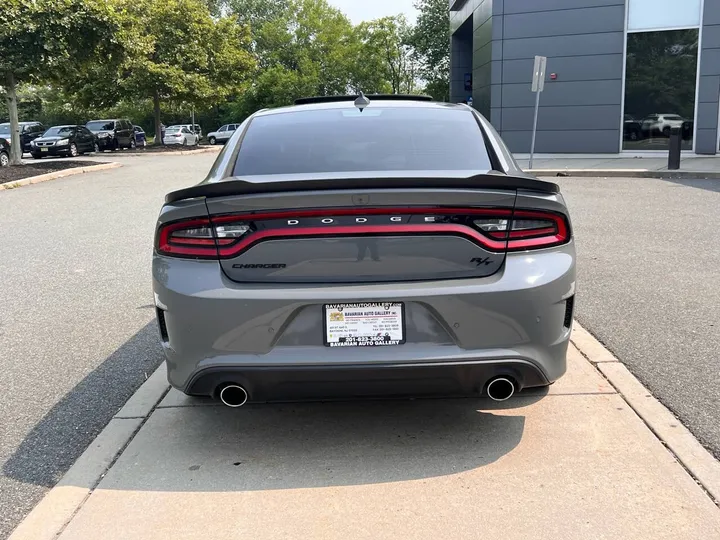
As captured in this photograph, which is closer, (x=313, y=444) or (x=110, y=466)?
(x=110, y=466)

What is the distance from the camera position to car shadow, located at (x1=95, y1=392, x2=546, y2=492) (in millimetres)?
3213

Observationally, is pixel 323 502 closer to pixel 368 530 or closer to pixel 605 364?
pixel 368 530

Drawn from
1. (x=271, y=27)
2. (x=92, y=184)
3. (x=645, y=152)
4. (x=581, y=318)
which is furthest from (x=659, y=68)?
(x=271, y=27)

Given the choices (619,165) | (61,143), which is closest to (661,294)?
(619,165)

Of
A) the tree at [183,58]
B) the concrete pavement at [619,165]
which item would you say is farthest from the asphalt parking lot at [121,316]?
the tree at [183,58]

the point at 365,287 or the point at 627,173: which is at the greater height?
the point at 365,287

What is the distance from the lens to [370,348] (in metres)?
3.08

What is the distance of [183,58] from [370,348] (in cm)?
3500

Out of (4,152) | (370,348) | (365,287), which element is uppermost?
(365,287)

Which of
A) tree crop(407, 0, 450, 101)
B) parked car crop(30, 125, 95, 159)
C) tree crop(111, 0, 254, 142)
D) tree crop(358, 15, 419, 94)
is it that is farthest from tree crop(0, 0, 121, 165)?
tree crop(358, 15, 419, 94)

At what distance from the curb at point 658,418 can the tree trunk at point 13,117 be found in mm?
19958

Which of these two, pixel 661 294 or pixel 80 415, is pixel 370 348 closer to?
pixel 80 415

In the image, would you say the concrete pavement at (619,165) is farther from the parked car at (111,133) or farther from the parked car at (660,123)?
the parked car at (111,133)

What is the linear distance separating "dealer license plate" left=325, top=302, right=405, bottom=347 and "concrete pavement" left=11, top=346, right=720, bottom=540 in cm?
64
